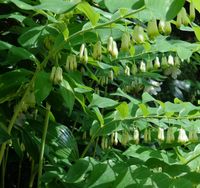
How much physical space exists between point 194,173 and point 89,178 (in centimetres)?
39

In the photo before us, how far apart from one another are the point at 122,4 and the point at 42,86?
38 cm

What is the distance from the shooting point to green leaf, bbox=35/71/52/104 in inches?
56.0

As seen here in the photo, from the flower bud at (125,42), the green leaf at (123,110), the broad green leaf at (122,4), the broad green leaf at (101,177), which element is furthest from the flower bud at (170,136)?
the broad green leaf at (122,4)

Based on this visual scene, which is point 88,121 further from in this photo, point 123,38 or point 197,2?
point 197,2

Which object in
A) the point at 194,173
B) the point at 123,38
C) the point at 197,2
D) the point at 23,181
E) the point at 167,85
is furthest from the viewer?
the point at 167,85

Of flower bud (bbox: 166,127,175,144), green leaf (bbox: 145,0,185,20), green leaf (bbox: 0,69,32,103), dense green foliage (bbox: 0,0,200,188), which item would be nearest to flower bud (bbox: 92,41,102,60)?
dense green foliage (bbox: 0,0,200,188)

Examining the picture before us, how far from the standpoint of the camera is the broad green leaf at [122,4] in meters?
1.23

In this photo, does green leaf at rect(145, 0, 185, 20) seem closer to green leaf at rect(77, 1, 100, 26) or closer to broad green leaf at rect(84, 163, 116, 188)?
green leaf at rect(77, 1, 100, 26)

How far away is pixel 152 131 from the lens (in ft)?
6.54

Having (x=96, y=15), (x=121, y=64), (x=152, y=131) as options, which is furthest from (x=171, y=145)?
(x=96, y=15)

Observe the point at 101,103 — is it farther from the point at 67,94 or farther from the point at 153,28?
the point at 153,28

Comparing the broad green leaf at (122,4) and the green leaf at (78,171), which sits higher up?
the broad green leaf at (122,4)

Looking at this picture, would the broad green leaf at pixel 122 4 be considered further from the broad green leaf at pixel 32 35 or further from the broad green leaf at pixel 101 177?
the broad green leaf at pixel 101 177

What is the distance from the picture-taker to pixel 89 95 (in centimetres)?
164
